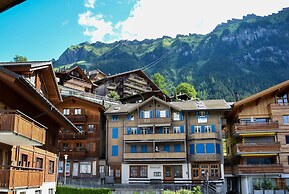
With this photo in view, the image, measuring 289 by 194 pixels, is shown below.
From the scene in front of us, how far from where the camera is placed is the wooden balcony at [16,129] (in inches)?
519

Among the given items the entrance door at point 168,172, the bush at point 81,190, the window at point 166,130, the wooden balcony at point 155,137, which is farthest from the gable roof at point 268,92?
the bush at point 81,190

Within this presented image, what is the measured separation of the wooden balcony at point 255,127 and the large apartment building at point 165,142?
2.97 meters

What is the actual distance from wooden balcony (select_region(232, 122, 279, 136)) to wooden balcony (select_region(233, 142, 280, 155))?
1648 millimetres

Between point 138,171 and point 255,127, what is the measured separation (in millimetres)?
16027

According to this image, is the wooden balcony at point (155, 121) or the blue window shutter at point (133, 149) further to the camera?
the blue window shutter at point (133, 149)

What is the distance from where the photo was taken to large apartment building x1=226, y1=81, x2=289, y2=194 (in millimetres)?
38469

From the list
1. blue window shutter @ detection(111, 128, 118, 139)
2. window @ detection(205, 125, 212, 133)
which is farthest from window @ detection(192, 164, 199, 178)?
blue window shutter @ detection(111, 128, 118, 139)

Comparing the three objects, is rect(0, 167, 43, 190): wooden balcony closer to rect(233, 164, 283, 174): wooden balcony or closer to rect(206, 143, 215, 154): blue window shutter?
rect(233, 164, 283, 174): wooden balcony

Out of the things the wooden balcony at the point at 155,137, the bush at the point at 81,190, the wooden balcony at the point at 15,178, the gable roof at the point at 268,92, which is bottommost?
the bush at the point at 81,190

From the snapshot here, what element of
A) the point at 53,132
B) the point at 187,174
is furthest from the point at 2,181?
the point at 187,174

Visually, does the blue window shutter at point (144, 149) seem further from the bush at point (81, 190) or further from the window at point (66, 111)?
the bush at point (81, 190)

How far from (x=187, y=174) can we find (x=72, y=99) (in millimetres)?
19259

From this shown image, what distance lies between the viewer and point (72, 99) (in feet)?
157

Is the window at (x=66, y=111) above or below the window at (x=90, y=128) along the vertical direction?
above
